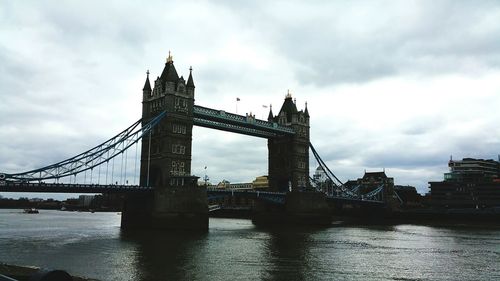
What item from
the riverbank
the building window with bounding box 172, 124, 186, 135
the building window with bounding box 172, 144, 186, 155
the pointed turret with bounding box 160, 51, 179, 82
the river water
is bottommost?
the river water

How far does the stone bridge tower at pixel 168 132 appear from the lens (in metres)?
72.9

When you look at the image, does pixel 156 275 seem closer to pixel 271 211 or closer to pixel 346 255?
pixel 346 255

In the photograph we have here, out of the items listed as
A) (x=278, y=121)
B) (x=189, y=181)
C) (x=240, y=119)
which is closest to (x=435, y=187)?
(x=278, y=121)

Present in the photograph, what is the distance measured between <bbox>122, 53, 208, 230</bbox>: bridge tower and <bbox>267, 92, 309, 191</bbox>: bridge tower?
30.4 meters

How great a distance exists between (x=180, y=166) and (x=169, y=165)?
2378 mm

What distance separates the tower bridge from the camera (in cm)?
6388

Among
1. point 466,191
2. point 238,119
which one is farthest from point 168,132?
point 466,191

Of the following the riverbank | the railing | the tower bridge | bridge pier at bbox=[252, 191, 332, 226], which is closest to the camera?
the riverbank

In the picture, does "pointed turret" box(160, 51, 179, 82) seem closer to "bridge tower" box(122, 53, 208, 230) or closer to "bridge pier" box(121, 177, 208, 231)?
"bridge tower" box(122, 53, 208, 230)

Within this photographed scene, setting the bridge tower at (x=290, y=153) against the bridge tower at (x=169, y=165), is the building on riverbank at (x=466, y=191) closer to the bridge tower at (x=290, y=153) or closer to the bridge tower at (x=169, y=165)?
the bridge tower at (x=290, y=153)

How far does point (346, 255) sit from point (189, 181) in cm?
3522

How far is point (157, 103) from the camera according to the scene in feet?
248

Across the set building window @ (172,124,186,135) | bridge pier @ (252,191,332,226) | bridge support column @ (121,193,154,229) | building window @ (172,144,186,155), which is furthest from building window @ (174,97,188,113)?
bridge pier @ (252,191,332,226)

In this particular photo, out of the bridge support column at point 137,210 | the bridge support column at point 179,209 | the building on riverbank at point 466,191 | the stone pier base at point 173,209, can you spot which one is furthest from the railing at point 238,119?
the building on riverbank at point 466,191
